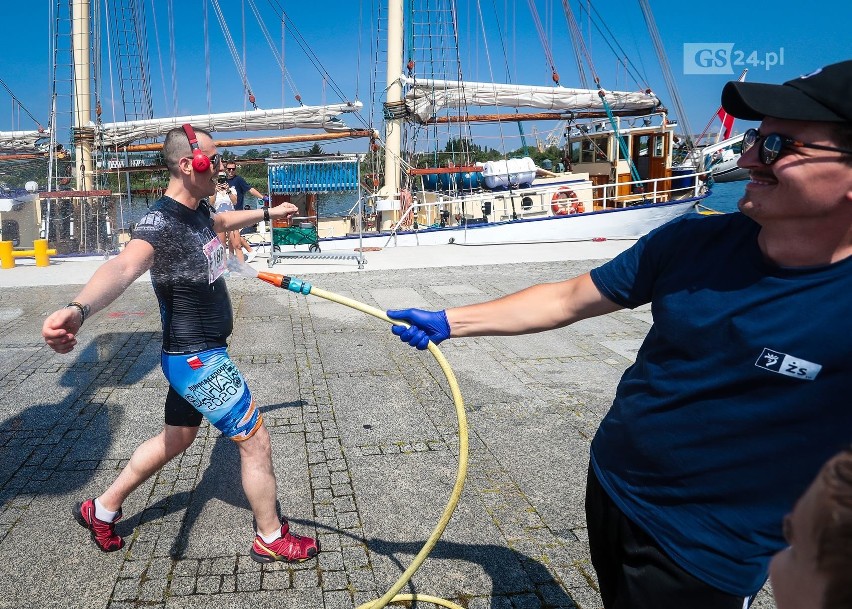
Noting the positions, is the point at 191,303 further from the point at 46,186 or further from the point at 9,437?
the point at 46,186

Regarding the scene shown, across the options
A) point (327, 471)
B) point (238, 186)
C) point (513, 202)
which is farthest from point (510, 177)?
point (327, 471)

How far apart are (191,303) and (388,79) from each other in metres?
18.8

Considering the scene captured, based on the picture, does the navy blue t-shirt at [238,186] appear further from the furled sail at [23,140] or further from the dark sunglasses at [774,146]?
the furled sail at [23,140]

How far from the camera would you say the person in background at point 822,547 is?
852 mm

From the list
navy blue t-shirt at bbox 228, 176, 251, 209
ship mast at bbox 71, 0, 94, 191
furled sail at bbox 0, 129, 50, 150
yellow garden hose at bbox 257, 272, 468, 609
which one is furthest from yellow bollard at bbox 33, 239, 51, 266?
furled sail at bbox 0, 129, 50, 150

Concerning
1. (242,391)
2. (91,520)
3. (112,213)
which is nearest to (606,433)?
(242,391)

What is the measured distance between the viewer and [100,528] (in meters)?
3.27

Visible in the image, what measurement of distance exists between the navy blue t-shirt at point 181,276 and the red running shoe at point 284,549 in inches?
37.5

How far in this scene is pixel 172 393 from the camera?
330 cm

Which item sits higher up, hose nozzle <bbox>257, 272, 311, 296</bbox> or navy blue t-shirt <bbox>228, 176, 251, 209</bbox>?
navy blue t-shirt <bbox>228, 176, 251, 209</bbox>

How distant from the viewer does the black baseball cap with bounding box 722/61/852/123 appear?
157 cm

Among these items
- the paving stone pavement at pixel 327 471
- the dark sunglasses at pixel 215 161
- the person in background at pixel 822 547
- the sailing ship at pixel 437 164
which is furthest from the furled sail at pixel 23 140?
the person in background at pixel 822 547

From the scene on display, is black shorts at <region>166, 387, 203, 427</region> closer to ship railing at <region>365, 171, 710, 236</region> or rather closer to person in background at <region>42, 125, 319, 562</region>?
person in background at <region>42, 125, 319, 562</region>

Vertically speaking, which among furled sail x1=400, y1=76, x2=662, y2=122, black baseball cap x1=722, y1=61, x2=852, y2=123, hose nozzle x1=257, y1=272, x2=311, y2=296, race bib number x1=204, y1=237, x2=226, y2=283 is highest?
furled sail x1=400, y1=76, x2=662, y2=122
